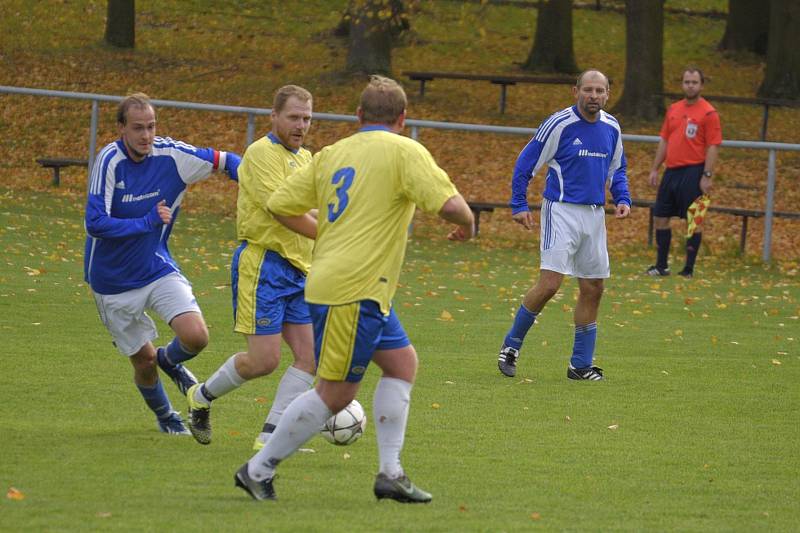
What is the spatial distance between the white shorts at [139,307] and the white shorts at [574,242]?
10.9ft

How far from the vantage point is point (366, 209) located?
18.5 ft

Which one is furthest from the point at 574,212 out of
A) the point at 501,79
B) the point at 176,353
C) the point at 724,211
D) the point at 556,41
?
the point at 556,41

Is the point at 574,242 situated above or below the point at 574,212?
below

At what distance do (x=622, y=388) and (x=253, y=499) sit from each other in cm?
417

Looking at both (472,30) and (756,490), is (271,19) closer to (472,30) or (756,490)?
(472,30)

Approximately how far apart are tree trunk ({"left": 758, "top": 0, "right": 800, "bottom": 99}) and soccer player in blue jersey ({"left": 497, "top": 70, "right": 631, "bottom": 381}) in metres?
17.7

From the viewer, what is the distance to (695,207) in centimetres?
1627

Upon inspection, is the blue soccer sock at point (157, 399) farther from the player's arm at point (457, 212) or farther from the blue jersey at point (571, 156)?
the blue jersey at point (571, 156)

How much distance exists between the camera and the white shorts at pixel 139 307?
729 cm

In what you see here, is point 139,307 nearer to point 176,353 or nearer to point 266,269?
point 176,353

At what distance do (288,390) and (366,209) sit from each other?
5.69ft

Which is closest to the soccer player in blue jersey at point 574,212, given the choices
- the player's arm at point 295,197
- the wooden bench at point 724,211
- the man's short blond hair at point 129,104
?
the man's short blond hair at point 129,104

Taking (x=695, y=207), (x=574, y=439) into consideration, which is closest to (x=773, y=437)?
(x=574, y=439)

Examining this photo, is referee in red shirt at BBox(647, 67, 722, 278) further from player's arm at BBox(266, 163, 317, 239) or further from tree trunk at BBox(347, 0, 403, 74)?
tree trunk at BBox(347, 0, 403, 74)
